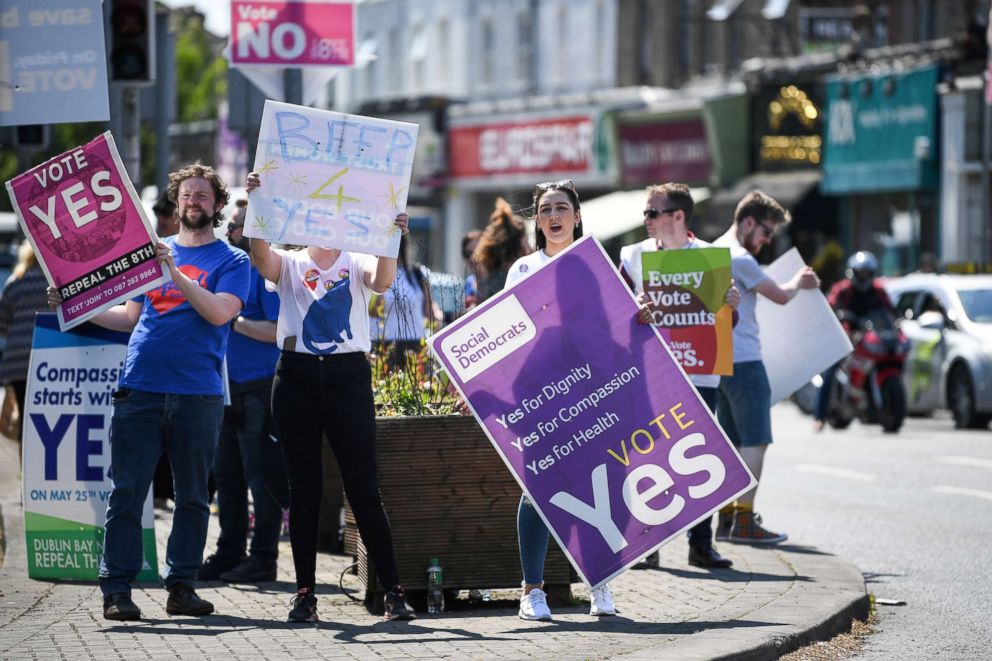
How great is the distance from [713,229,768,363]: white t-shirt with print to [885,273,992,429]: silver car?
1129 cm

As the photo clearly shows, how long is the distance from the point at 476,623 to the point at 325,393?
1112 millimetres

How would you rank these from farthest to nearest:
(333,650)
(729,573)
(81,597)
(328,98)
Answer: (328,98) < (729,573) < (81,597) < (333,650)

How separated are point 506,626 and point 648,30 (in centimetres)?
3651

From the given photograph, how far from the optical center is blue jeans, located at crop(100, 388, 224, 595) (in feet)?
27.7

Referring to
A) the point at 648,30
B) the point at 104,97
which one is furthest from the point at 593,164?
the point at 104,97

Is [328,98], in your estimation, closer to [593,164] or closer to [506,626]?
[593,164]

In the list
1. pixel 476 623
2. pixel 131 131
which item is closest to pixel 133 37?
pixel 131 131

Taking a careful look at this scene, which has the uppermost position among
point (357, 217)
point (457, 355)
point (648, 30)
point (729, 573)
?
point (648, 30)

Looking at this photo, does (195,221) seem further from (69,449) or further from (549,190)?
(69,449)

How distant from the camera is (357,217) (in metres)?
8.28

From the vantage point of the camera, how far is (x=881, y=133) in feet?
111

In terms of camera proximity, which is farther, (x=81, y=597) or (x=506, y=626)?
(x=81, y=597)

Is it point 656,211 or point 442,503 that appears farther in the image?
point 656,211

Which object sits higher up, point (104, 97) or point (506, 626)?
point (104, 97)
